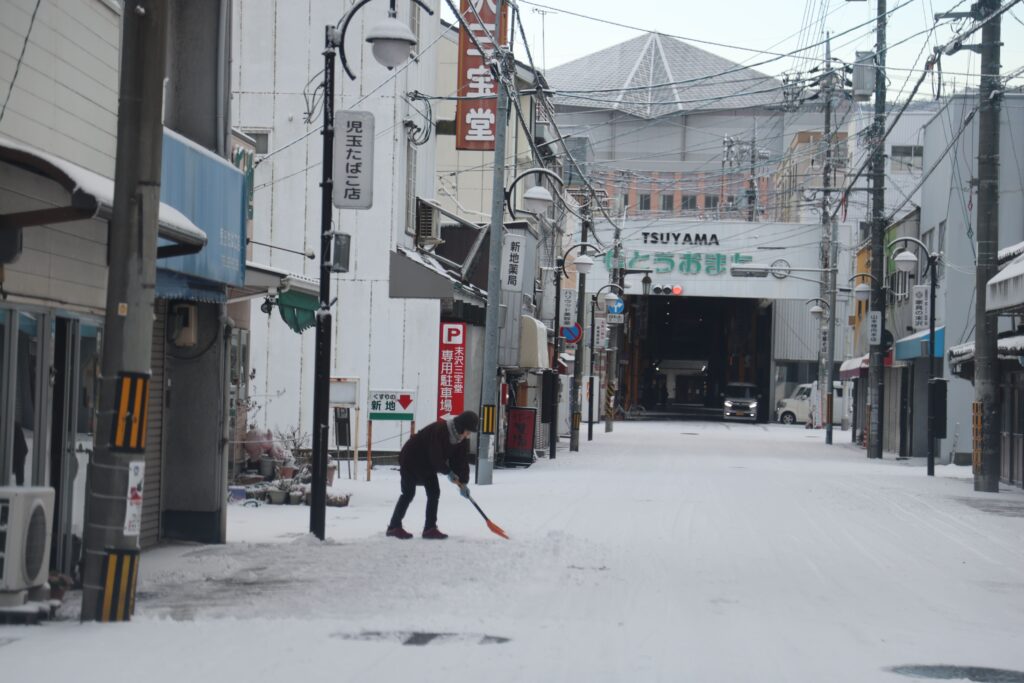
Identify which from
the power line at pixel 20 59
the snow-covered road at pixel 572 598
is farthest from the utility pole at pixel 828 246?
the power line at pixel 20 59

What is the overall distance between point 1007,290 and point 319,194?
13248mm

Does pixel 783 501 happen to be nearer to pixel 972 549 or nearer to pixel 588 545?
pixel 972 549

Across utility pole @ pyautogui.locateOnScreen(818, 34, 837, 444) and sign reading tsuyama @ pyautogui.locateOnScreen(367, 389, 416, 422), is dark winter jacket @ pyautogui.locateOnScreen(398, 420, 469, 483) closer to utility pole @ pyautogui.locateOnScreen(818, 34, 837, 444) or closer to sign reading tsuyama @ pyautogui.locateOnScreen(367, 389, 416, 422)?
sign reading tsuyama @ pyautogui.locateOnScreen(367, 389, 416, 422)

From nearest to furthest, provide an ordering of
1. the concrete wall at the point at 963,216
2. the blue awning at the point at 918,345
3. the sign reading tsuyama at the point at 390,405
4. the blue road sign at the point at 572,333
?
the sign reading tsuyama at the point at 390,405 < the concrete wall at the point at 963,216 < the blue awning at the point at 918,345 < the blue road sign at the point at 572,333

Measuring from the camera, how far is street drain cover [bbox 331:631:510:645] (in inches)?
356

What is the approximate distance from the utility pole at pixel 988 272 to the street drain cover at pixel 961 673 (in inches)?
725

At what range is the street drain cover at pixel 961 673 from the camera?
8312 millimetres

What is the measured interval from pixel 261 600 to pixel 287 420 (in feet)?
53.3

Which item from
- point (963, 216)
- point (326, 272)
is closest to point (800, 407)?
point (963, 216)

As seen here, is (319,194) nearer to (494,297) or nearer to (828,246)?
(494,297)

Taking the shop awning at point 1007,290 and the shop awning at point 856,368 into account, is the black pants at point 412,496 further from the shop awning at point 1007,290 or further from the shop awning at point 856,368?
the shop awning at point 856,368

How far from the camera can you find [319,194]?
27.0 metres

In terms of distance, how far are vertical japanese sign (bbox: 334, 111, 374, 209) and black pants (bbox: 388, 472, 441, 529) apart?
4640 millimetres

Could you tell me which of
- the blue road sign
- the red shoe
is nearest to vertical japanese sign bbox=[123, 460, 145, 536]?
the red shoe
